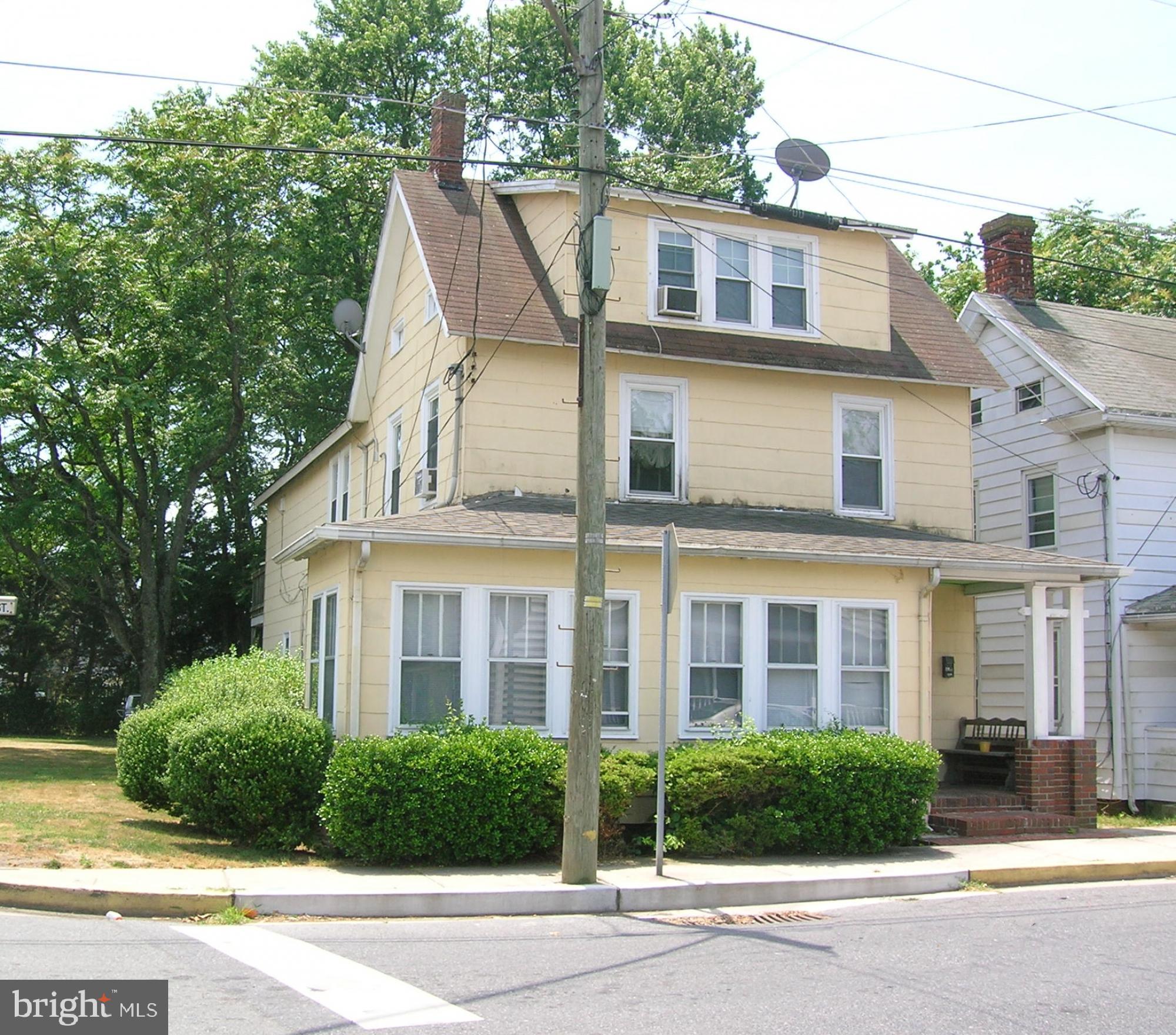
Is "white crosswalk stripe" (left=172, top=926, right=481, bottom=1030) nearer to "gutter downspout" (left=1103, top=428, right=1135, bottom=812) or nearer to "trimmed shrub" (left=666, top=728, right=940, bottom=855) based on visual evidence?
"trimmed shrub" (left=666, top=728, right=940, bottom=855)

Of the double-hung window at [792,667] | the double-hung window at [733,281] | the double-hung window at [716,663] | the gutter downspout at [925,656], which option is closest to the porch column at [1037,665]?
the gutter downspout at [925,656]

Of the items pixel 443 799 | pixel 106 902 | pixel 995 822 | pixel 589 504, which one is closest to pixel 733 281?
pixel 589 504

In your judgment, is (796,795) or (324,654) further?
(324,654)

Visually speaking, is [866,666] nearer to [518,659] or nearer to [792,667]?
[792,667]

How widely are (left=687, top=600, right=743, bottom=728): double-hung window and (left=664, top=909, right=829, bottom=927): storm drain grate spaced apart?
426cm

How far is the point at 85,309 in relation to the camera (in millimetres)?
27219

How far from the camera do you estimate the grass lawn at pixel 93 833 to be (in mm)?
11391

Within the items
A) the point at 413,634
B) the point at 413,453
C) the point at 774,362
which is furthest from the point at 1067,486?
the point at 413,634

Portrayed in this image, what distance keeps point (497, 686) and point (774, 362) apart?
637 centimetres

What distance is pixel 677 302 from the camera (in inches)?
691

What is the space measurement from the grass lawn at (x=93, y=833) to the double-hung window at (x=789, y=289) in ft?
33.5

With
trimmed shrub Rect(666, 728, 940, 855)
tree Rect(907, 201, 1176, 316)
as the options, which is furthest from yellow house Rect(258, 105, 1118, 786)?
tree Rect(907, 201, 1176, 316)

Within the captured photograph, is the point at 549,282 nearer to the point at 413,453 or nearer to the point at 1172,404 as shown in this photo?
the point at 413,453

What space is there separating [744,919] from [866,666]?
5.76m
